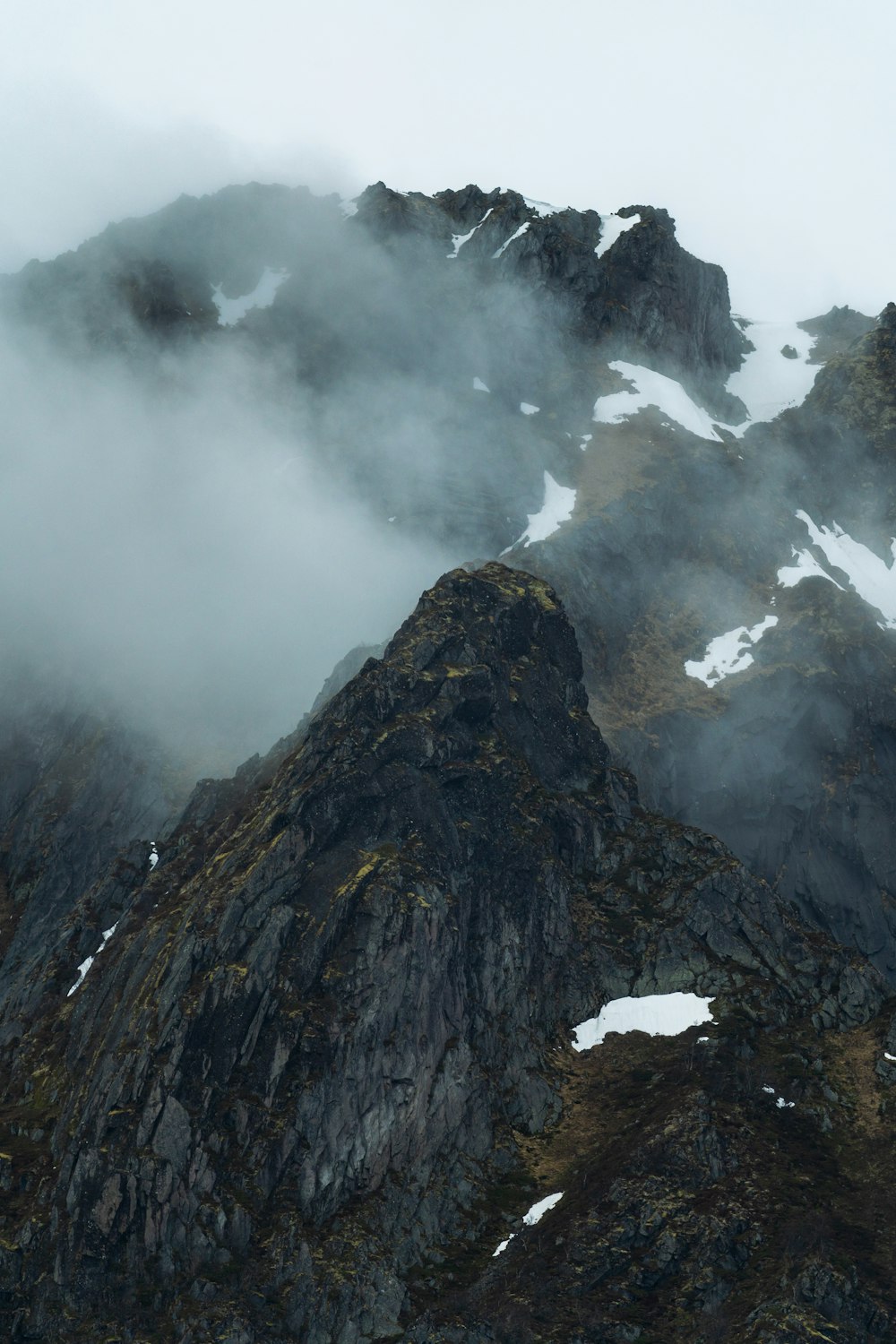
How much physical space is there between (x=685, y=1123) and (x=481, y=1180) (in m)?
18.3

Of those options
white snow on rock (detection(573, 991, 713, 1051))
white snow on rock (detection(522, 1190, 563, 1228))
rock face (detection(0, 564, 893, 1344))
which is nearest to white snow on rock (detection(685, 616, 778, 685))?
rock face (detection(0, 564, 893, 1344))

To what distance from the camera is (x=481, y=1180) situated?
127 meters

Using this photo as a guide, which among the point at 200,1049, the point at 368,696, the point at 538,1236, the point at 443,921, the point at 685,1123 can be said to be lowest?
the point at 538,1236

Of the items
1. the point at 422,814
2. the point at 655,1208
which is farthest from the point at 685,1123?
the point at 422,814

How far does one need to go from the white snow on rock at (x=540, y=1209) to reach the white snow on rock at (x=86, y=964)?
2172 inches

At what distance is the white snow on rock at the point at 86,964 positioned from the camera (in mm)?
154125

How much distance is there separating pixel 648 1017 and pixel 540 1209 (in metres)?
27.2

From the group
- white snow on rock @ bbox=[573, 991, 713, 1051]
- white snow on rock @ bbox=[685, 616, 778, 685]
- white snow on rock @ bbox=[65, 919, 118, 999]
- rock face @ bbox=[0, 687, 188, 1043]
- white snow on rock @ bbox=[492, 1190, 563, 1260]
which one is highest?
white snow on rock @ bbox=[685, 616, 778, 685]

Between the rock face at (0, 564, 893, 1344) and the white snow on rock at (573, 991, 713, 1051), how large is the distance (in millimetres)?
1451

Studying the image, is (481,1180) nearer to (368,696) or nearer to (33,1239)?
(33,1239)

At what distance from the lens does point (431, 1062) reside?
132375 millimetres

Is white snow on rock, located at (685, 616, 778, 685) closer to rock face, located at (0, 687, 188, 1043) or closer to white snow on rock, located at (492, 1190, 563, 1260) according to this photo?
rock face, located at (0, 687, 188, 1043)

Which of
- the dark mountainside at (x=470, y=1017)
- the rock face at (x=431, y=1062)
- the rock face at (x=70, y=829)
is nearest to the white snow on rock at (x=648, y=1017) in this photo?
the rock face at (x=431, y=1062)

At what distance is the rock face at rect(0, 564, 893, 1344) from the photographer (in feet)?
374
